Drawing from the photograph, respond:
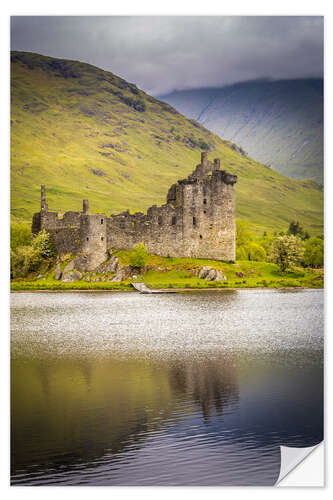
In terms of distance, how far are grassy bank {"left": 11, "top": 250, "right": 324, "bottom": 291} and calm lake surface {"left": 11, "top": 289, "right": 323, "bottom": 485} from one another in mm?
15652

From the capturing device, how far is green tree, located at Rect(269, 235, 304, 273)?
4244cm

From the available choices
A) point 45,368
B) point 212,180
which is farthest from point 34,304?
point 212,180

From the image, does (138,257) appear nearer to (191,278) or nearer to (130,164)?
(191,278)

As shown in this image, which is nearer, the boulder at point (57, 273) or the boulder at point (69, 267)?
the boulder at point (57, 273)

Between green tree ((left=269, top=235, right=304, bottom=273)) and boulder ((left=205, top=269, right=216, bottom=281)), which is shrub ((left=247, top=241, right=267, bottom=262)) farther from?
boulder ((left=205, top=269, right=216, bottom=281))

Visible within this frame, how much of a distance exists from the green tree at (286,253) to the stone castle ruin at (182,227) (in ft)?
11.4

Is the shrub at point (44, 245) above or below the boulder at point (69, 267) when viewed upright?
above

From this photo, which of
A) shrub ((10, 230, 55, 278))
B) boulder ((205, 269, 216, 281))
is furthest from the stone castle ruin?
boulder ((205, 269, 216, 281))

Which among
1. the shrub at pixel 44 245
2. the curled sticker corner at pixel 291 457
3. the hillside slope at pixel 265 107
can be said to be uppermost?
the hillside slope at pixel 265 107

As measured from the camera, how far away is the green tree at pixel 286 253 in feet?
139

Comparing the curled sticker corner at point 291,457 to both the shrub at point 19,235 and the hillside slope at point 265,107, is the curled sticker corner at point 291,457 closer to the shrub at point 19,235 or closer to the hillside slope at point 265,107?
the hillside slope at point 265,107

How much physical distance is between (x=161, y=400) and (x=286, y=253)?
33.0m
